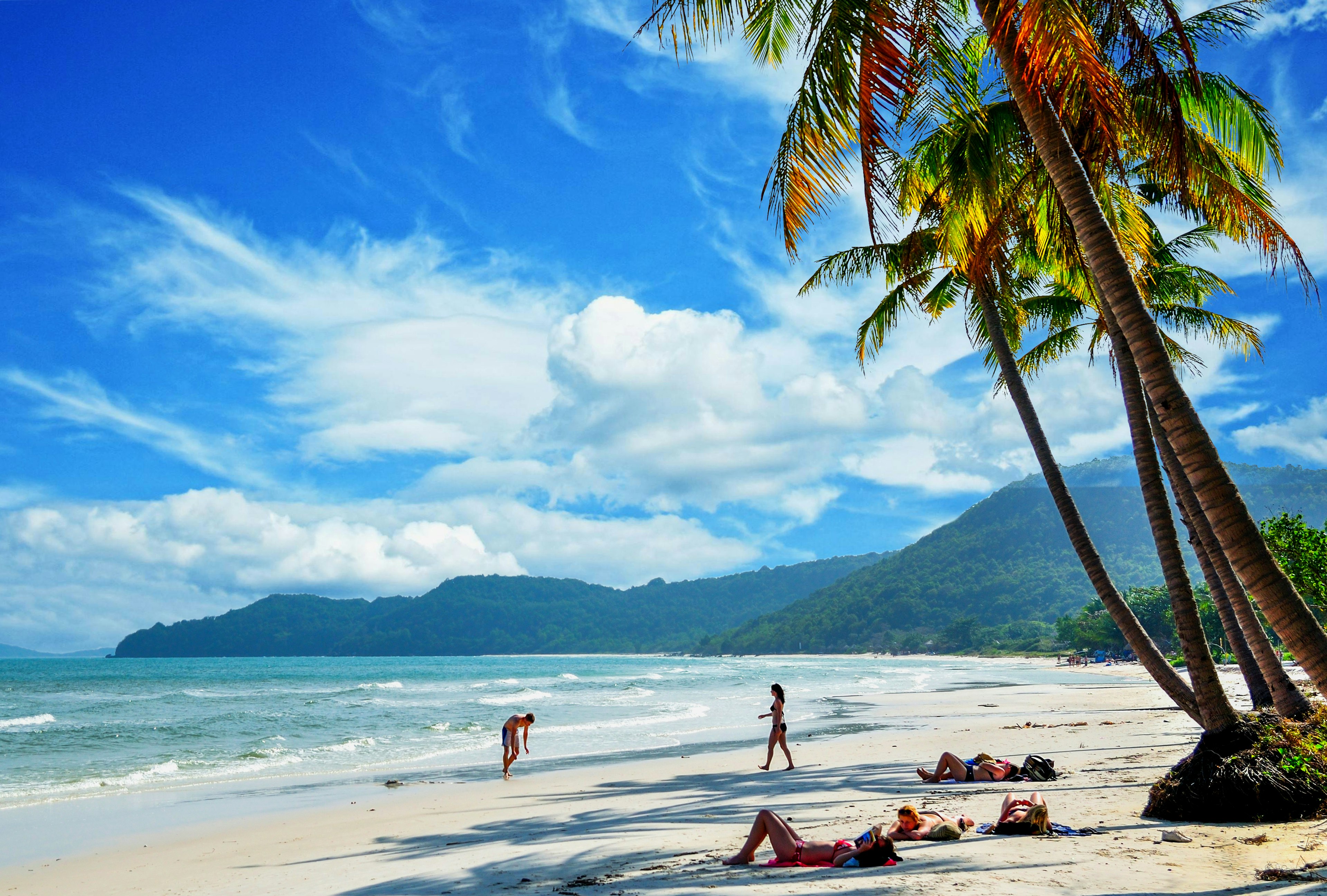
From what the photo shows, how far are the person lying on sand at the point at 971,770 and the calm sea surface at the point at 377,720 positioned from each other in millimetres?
7980

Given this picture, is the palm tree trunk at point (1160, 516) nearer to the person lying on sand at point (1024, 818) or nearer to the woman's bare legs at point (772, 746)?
the person lying on sand at point (1024, 818)

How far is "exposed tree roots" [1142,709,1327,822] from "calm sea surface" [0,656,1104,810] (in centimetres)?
1141

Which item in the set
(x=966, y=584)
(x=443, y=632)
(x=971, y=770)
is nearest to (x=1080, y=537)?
(x=971, y=770)

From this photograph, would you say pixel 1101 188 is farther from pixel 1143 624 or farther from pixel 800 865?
pixel 1143 624

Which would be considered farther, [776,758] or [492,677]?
[492,677]

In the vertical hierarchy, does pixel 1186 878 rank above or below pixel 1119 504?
below

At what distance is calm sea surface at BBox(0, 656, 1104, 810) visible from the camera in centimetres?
1639

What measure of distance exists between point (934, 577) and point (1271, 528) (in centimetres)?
12851

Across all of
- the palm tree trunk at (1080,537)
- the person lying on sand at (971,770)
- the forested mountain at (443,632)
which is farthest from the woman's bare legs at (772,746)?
the forested mountain at (443,632)

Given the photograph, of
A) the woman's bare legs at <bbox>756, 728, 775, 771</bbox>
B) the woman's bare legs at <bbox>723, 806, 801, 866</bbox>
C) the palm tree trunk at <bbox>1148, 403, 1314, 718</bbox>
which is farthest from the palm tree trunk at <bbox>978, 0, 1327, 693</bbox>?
the woman's bare legs at <bbox>756, 728, 775, 771</bbox>

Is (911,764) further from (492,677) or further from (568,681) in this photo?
(492,677)

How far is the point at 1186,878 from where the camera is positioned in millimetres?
5055

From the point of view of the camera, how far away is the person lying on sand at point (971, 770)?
32.2 ft

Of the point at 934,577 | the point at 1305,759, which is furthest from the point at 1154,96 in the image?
the point at 934,577
